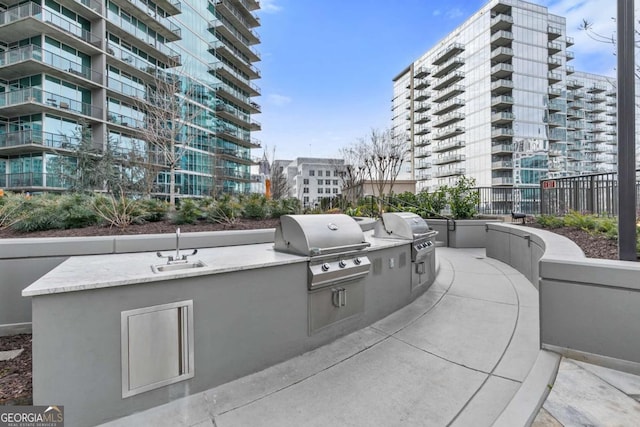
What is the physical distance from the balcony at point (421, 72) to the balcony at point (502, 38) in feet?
49.0

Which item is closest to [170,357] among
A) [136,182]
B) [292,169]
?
[136,182]

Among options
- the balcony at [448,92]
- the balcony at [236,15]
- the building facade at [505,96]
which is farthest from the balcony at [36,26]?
the balcony at [448,92]

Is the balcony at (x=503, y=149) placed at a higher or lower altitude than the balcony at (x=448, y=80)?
lower

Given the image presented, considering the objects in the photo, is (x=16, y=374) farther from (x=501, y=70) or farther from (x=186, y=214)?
(x=501, y=70)

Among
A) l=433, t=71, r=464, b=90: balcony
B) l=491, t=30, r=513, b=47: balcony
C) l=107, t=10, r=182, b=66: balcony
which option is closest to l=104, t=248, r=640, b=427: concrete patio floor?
l=107, t=10, r=182, b=66: balcony

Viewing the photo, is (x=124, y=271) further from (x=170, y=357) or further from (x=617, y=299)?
(x=617, y=299)

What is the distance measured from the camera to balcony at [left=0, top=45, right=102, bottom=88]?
17.9 metres

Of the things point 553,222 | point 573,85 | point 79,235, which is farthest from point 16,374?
point 573,85

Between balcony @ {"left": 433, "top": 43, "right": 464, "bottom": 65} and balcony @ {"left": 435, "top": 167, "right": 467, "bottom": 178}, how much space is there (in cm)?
1796

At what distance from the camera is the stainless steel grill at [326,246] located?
3146 millimetres

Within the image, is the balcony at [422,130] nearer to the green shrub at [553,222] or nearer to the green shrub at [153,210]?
the green shrub at [553,222]

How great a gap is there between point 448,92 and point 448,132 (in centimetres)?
634

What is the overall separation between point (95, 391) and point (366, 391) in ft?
6.67

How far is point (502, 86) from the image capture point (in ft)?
127
